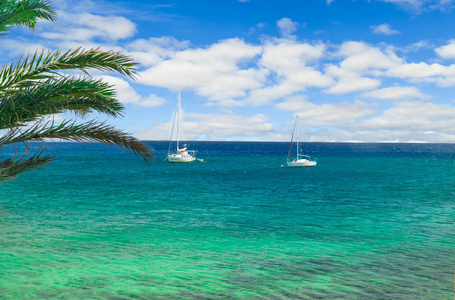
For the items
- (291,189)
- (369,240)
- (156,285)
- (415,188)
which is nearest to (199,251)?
(156,285)

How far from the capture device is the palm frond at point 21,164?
316 inches

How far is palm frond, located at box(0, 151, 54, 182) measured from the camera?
26.3ft

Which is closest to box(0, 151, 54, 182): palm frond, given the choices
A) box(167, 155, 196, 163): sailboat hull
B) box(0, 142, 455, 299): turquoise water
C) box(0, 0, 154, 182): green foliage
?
box(0, 0, 154, 182): green foliage

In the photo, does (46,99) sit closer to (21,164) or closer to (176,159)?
(21,164)

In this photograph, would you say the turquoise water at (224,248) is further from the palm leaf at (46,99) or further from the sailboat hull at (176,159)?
the sailboat hull at (176,159)

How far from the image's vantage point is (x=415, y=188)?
39.3 meters

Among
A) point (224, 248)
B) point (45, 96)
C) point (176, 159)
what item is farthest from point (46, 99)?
point (176, 159)

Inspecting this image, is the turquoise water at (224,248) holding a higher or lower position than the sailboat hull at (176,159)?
lower

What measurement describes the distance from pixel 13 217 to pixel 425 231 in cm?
2258

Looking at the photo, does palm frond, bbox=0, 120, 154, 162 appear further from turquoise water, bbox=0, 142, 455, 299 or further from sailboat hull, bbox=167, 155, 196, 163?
sailboat hull, bbox=167, 155, 196, 163

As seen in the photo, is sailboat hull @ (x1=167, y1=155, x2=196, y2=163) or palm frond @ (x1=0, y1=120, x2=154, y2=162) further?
sailboat hull @ (x1=167, y1=155, x2=196, y2=163)

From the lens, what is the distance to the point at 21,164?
8.27 m

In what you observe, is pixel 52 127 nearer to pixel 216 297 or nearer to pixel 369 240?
pixel 216 297

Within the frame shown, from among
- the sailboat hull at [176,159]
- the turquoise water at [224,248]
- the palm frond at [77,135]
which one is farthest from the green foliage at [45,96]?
the sailboat hull at [176,159]
